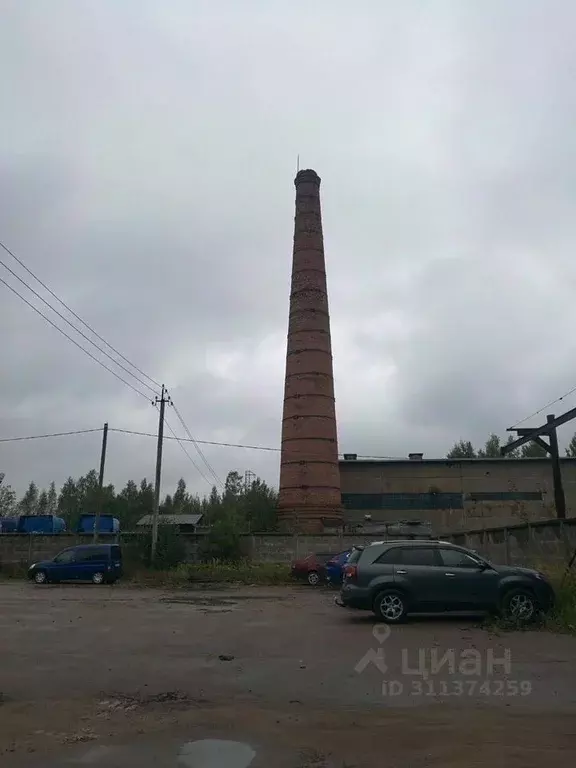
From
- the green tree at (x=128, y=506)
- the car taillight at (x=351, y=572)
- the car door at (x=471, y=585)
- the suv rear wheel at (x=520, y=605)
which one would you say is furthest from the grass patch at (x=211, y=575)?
the green tree at (x=128, y=506)

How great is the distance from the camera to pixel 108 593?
21.9m

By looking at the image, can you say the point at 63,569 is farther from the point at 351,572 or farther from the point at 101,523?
the point at 351,572

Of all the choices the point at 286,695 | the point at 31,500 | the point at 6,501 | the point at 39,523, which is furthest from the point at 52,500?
the point at 286,695

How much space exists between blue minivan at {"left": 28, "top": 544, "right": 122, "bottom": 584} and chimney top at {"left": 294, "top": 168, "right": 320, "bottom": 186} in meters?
26.2

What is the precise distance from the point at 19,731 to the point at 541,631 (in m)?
8.79

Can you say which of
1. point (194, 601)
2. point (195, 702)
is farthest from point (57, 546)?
point (195, 702)

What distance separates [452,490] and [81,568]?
88.0 feet

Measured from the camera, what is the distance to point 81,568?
26.8 meters

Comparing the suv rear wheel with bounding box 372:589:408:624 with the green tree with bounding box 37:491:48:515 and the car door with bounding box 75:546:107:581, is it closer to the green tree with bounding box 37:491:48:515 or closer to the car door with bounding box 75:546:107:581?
the car door with bounding box 75:546:107:581

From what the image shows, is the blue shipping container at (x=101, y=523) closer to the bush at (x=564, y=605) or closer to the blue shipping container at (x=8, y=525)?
the blue shipping container at (x=8, y=525)

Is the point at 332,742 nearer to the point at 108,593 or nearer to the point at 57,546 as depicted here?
the point at 108,593

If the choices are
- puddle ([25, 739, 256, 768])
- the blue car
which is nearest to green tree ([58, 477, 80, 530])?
the blue car

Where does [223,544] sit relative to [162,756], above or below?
above

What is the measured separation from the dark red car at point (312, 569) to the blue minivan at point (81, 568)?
25.1 feet
